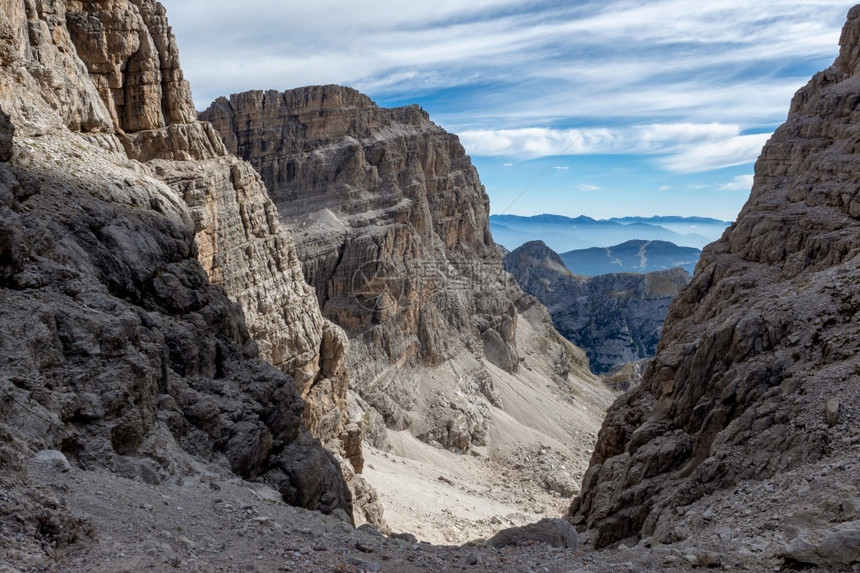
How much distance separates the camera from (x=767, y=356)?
20109 mm

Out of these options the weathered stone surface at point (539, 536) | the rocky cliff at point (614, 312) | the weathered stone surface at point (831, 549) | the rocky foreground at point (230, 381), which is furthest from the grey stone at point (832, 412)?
the rocky cliff at point (614, 312)

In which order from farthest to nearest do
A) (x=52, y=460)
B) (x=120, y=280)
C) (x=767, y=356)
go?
(x=120, y=280), (x=767, y=356), (x=52, y=460)

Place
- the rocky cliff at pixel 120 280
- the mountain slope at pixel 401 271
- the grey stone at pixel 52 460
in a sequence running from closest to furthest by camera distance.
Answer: the grey stone at pixel 52 460
the rocky cliff at pixel 120 280
the mountain slope at pixel 401 271

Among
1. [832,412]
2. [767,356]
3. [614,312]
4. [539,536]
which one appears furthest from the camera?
[614,312]

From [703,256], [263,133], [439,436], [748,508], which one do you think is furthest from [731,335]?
[263,133]

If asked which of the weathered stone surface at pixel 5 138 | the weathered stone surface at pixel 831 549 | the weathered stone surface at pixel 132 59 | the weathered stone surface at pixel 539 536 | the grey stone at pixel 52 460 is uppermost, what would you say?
the weathered stone surface at pixel 132 59

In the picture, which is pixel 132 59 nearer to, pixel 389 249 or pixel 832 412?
pixel 832 412

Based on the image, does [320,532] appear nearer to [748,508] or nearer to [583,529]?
[748,508]

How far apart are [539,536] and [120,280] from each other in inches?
575

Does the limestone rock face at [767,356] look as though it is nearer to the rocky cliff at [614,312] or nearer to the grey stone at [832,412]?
the grey stone at [832,412]

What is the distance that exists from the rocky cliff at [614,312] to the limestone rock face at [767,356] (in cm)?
13209

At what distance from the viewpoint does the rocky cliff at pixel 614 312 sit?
164 meters

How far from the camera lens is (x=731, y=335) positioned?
2198 cm

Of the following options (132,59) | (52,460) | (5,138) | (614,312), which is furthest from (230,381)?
(614,312)
